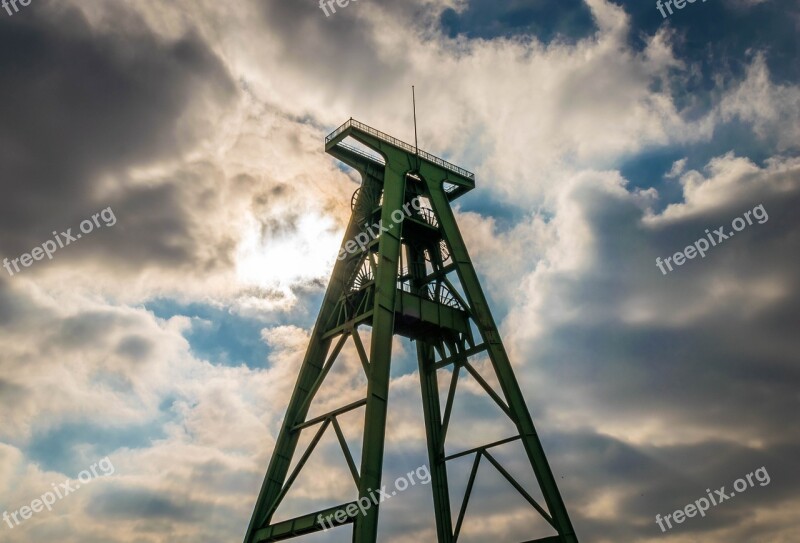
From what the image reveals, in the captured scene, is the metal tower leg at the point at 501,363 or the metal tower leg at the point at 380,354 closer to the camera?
the metal tower leg at the point at 380,354

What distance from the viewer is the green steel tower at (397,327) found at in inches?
1152

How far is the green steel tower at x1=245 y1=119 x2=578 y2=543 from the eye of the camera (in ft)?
96.0

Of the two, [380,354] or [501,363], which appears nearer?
[380,354]

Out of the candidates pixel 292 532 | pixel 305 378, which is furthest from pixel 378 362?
pixel 292 532

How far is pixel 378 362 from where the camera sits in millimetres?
28953

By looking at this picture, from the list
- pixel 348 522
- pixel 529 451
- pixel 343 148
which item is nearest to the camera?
pixel 348 522

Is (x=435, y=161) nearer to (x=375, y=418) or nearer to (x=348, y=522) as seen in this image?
(x=375, y=418)

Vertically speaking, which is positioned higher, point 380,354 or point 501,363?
point 501,363

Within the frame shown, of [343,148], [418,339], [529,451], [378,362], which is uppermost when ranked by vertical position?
[343,148]

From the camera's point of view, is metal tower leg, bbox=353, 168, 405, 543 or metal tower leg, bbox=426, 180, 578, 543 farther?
metal tower leg, bbox=426, 180, 578, 543

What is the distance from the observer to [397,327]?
34.8m

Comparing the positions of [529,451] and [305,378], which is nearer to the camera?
[529,451]

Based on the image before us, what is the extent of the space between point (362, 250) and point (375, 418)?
9.81 metres

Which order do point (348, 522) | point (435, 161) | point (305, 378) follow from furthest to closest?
point (435, 161) → point (305, 378) → point (348, 522)
